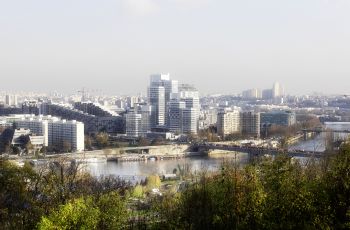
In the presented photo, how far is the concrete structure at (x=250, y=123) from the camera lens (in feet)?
79.8

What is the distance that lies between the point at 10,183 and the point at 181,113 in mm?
18971

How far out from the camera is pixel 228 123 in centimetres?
2383

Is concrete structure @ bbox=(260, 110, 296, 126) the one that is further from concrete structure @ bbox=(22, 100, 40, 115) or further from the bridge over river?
concrete structure @ bbox=(22, 100, 40, 115)

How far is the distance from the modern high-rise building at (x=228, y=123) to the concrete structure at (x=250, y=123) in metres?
0.22

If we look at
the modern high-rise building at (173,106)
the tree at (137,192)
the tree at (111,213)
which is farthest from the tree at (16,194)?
the modern high-rise building at (173,106)

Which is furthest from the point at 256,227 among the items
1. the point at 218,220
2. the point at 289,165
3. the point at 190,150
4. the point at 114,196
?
the point at 190,150

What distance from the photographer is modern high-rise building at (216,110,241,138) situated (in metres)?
23.4

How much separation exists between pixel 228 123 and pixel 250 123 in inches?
43.7

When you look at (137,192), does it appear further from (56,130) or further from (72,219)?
(56,130)

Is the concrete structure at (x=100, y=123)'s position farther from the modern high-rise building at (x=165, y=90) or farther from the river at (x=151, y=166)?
the river at (x=151, y=166)

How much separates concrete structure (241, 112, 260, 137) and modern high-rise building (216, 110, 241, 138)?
0.22m

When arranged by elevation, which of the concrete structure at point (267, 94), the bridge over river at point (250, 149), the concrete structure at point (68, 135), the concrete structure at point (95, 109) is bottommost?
the bridge over river at point (250, 149)

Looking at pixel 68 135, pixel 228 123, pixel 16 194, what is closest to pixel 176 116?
pixel 228 123

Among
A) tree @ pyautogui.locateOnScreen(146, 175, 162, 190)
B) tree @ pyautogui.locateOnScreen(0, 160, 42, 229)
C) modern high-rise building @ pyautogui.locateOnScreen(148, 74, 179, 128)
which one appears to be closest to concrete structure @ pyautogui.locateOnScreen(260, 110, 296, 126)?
modern high-rise building @ pyautogui.locateOnScreen(148, 74, 179, 128)
